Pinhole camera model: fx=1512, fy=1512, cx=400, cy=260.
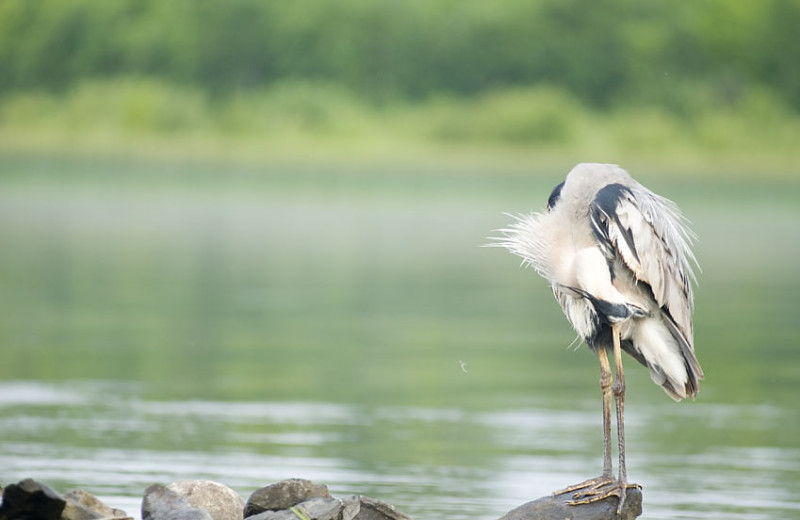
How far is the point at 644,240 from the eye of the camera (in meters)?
5.51

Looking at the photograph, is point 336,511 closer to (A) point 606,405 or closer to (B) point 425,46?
(A) point 606,405

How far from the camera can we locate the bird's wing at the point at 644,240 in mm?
5469

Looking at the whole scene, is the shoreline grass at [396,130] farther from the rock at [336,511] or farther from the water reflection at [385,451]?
the rock at [336,511]

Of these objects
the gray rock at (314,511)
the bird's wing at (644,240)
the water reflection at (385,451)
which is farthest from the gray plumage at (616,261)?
the gray rock at (314,511)

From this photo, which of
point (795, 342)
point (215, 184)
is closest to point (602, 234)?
point (795, 342)

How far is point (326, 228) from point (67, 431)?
23.0m

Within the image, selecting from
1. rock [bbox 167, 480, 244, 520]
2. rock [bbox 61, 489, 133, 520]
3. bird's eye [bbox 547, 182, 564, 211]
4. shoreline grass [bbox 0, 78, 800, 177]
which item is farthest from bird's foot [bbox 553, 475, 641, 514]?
shoreline grass [bbox 0, 78, 800, 177]

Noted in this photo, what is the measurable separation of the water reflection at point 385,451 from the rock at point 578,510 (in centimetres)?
61

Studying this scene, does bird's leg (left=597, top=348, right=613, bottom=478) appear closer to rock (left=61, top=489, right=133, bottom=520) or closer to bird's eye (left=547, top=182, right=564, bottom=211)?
bird's eye (left=547, top=182, right=564, bottom=211)

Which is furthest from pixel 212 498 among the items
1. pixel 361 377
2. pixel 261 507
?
pixel 361 377

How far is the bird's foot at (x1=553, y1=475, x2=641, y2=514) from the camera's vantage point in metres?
5.55

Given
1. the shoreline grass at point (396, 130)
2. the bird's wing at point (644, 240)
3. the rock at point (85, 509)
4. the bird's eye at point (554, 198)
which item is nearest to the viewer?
the rock at point (85, 509)

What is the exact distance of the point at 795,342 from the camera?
43.7 ft

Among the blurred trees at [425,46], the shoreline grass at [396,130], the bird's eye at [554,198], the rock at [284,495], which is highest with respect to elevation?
the blurred trees at [425,46]
